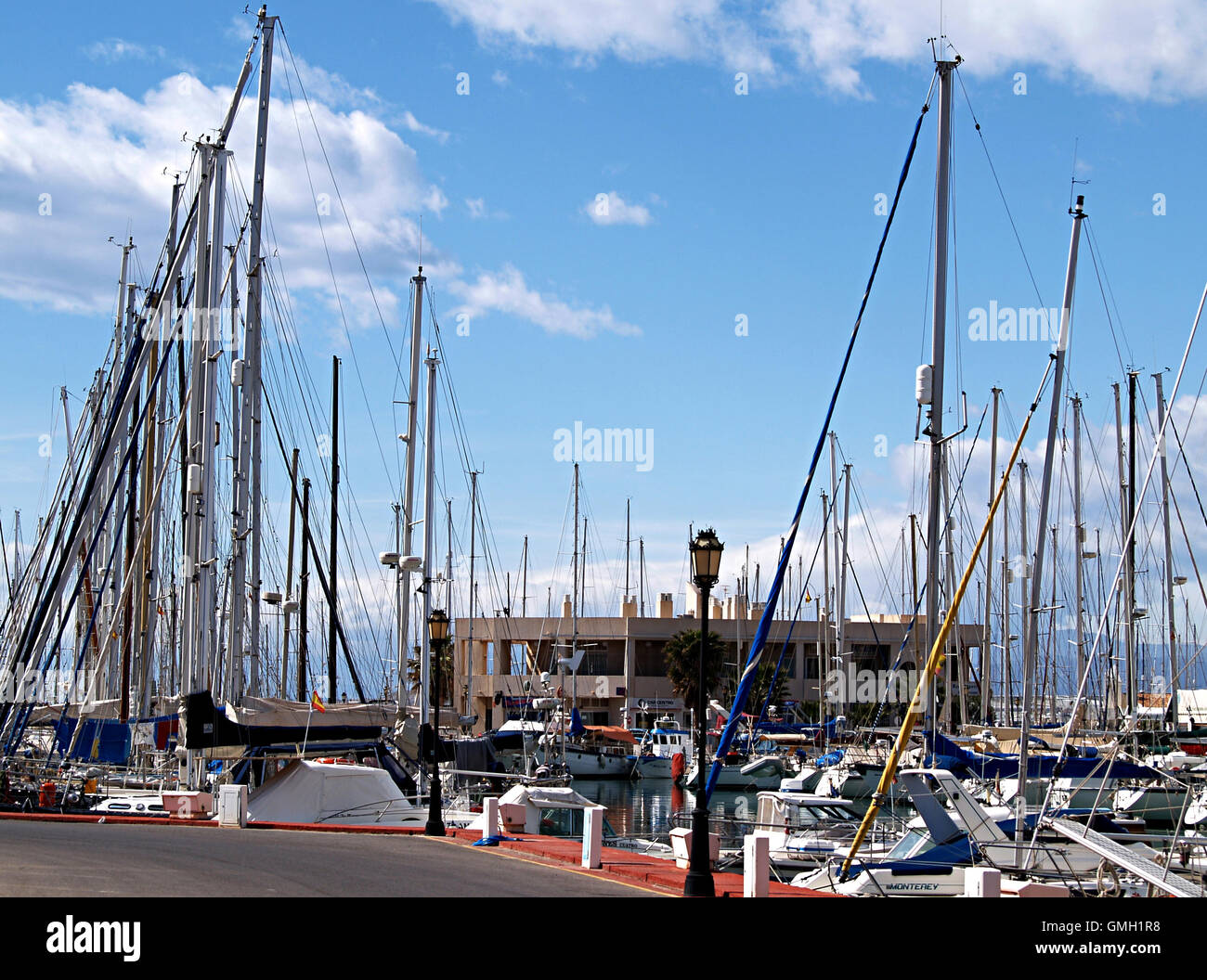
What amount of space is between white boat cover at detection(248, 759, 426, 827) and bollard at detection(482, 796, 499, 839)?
3.84 meters

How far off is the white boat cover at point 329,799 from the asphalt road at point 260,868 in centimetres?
321

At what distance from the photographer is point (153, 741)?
3447cm

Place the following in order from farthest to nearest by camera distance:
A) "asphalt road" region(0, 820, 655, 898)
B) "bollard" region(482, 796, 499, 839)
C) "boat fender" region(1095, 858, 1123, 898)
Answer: "bollard" region(482, 796, 499, 839)
"boat fender" region(1095, 858, 1123, 898)
"asphalt road" region(0, 820, 655, 898)

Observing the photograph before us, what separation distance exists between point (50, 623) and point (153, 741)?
8734 mm

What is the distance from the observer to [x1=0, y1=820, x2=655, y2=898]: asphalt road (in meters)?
15.7

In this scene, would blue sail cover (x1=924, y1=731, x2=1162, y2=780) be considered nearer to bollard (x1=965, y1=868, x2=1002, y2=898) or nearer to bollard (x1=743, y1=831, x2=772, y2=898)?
bollard (x1=743, y1=831, x2=772, y2=898)

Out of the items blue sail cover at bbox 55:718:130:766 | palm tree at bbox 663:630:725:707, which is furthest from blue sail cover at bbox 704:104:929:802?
palm tree at bbox 663:630:725:707

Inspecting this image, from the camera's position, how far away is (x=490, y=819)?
Answer: 23609mm

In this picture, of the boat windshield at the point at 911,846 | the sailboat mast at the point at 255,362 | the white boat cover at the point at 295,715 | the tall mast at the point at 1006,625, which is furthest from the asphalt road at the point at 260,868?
the tall mast at the point at 1006,625

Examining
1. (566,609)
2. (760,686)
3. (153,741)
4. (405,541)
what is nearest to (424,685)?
(405,541)

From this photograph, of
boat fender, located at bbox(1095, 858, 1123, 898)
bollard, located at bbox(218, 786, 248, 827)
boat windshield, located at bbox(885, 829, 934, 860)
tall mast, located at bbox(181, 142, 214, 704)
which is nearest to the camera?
boat fender, located at bbox(1095, 858, 1123, 898)
